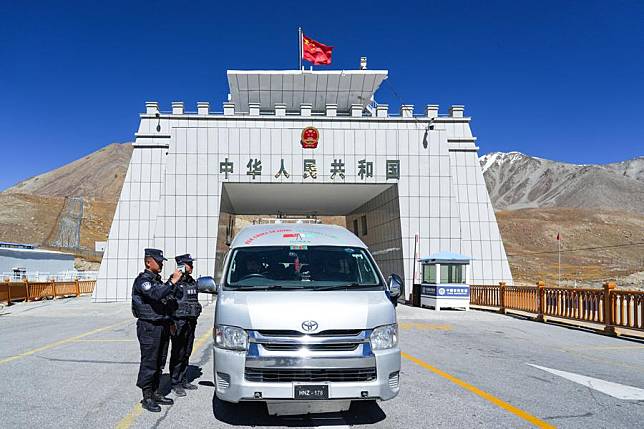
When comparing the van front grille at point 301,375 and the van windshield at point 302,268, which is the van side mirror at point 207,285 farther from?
the van front grille at point 301,375

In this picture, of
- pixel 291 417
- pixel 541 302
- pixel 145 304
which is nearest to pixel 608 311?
pixel 541 302

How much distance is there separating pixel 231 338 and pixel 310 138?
81.9 ft

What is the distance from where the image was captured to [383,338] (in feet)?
17.4

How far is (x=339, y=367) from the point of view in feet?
16.4

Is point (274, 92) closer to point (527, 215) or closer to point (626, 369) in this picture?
point (626, 369)

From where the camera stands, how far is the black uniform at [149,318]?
5930 millimetres

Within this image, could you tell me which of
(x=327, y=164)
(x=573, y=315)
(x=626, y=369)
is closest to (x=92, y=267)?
(x=327, y=164)

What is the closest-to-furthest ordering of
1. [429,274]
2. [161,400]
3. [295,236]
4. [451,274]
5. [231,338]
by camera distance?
1. [231,338]
2. [161,400]
3. [295,236]
4. [451,274]
5. [429,274]

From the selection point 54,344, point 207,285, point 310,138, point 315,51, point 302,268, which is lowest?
point 54,344

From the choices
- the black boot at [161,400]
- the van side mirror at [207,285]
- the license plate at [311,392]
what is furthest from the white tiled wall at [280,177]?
the license plate at [311,392]

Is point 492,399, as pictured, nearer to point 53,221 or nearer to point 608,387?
point 608,387

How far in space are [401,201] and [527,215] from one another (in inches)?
4055

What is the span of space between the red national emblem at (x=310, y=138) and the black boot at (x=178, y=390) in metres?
23.3

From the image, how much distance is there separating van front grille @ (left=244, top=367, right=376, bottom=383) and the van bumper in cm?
3
